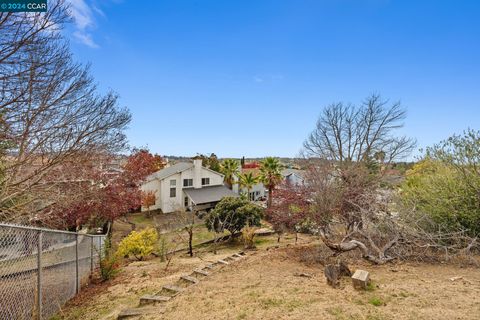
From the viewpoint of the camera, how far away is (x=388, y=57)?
43.4 ft

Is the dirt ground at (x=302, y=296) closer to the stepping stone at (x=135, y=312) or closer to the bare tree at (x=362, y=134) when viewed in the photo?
the stepping stone at (x=135, y=312)

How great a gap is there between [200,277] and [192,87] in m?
12.1

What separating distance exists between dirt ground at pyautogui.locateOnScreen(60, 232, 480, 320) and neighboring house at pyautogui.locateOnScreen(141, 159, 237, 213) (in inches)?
862

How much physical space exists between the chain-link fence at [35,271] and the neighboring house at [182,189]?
73.3 ft

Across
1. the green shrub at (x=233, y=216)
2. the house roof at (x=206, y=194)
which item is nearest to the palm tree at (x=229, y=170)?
the house roof at (x=206, y=194)

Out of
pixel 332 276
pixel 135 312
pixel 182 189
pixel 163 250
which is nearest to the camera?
pixel 135 312

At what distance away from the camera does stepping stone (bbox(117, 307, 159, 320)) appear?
15.8ft

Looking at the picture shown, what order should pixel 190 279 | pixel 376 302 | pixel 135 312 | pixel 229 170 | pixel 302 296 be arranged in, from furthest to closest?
1. pixel 229 170
2. pixel 190 279
3. pixel 135 312
4. pixel 302 296
5. pixel 376 302

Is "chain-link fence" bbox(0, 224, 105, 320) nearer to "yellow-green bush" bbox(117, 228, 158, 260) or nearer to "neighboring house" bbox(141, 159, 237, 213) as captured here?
"yellow-green bush" bbox(117, 228, 158, 260)

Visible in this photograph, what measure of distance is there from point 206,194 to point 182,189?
9.22 feet

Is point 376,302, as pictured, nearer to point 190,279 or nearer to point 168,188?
point 190,279

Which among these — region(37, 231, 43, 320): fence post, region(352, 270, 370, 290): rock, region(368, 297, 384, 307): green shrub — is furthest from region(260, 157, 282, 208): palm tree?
region(37, 231, 43, 320): fence post

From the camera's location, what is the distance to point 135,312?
489 centimetres

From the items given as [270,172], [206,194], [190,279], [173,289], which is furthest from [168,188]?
[173,289]
